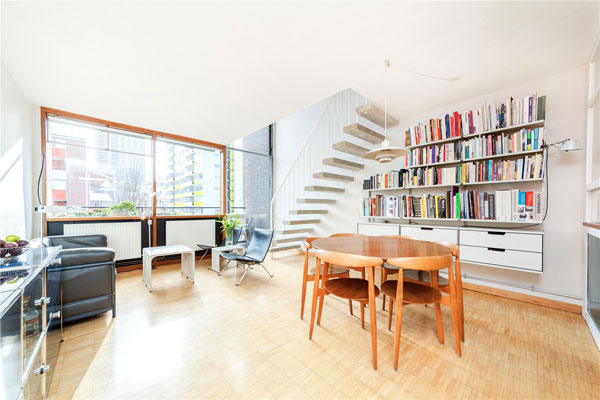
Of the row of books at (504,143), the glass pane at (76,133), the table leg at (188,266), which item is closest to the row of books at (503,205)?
the row of books at (504,143)

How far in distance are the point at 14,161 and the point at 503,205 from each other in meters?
5.77

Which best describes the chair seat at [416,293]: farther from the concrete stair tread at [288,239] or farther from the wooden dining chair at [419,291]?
the concrete stair tread at [288,239]

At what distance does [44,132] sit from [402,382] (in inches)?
217

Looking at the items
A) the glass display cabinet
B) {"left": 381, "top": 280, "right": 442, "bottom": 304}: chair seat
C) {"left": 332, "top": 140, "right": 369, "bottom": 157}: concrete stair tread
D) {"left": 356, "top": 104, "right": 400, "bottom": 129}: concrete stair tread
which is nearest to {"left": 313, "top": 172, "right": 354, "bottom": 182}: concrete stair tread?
{"left": 332, "top": 140, "right": 369, "bottom": 157}: concrete stair tread

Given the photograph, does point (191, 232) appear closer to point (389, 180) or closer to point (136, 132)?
point (136, 132)

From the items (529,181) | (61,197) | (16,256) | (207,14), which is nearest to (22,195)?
(61,197)

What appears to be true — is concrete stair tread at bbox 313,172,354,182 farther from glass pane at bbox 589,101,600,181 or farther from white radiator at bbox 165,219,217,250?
glass pane at bbox 589,101,600,181

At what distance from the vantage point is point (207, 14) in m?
1.82

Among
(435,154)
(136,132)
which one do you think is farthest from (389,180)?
(136,132)

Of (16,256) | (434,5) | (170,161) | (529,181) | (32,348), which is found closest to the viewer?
(32,348)

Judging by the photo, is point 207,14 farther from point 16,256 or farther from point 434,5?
point 16,256

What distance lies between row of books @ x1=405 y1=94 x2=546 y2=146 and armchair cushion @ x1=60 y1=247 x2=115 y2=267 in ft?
13.4

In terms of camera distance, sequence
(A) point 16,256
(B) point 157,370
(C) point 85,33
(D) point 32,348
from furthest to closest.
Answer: (C) point 85,33 → (B) point 157,370 → (A) point 16,256 → (D) point 32,348

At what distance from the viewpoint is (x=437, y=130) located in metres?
3.20
